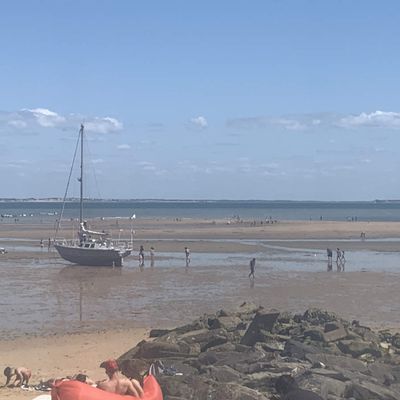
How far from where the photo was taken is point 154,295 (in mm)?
29859

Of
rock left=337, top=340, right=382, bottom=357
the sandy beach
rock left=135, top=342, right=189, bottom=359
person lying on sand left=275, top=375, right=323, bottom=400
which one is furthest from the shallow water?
person lying on sand left=275, top=375, right=323, bottom=400

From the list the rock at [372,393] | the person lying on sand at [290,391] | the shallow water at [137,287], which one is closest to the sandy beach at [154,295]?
the shallow water at [137,287]

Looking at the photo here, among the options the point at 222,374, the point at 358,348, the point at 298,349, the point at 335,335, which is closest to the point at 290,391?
the point at 222,374

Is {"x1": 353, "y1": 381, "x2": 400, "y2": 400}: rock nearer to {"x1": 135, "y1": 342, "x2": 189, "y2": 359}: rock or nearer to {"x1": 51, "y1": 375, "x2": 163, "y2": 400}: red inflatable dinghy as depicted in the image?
{"x1": 51, "y1": 375, "x2": 163, "y2": 400}: red inflatable dinghy

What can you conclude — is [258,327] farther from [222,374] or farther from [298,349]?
[222,374]

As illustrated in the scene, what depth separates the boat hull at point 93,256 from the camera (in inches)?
1663

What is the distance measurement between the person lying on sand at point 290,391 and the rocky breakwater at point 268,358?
126 millimetres

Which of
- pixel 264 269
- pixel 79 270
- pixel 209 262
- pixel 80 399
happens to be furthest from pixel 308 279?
pixel 80 399

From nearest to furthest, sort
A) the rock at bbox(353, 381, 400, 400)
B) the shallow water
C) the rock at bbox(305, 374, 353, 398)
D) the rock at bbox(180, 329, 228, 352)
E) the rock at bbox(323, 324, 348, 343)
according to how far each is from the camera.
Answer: the rock at bbox(353, 381, 400, 400) → the rock at bbox(305, 374, 353, 398) → the rock at bbox(180, 329, 228, 352) → the rock at bbox(323, 324, 348, 343) → the shallow water

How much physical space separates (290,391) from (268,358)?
2549 millimetres

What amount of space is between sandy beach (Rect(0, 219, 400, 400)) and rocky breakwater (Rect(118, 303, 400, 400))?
1962 millimetres

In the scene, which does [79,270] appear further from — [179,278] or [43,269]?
[179,278]

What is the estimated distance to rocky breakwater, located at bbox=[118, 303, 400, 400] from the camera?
39.0 ft

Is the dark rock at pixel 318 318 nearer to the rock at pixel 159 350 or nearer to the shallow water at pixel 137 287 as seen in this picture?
the rock at pixel 159 350
